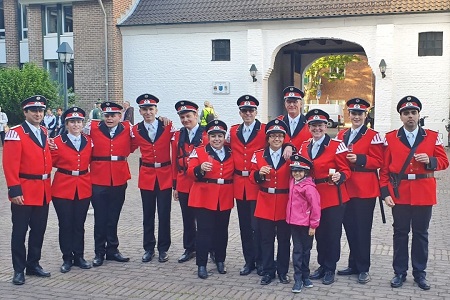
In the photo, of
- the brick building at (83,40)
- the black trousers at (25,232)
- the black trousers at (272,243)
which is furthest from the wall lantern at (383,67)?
the black trousers at (25,232)

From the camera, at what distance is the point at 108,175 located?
7.10 m

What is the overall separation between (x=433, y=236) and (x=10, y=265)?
623 centimetres

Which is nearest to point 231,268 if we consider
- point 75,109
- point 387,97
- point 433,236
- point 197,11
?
point 75,109

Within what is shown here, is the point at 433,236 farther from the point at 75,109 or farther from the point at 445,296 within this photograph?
the point at 75,109

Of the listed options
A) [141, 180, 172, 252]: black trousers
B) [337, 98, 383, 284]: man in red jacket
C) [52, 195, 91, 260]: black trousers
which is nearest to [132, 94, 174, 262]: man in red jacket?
[141, 180, 172, 252]: black trousers

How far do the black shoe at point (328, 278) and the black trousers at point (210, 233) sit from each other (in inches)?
50.3

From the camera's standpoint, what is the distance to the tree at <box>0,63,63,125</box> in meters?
22.6

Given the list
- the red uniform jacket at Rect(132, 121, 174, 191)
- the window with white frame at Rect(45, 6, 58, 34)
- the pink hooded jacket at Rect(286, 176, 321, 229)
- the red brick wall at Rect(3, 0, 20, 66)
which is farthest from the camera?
the red brick wall at Rect(3, 0, 20, 66)

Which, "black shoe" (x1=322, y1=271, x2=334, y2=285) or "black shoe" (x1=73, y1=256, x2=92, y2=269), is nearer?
"black shoe" (x1=322, y1=271, x2=334, y2=285)

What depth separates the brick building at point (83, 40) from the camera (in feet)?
82.2

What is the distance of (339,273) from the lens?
6711 millimetres

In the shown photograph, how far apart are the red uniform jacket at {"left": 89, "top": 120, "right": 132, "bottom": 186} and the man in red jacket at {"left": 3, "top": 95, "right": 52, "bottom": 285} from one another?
0.67 metres

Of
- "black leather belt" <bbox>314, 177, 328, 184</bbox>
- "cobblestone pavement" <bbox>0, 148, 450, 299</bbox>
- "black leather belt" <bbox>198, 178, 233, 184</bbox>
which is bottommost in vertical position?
"cobblestone pavement" <bbox>0, 148, 450, 299</bbox>

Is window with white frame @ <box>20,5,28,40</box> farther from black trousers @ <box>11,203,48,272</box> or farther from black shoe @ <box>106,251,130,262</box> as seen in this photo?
black trousers @ <box>11,203,48,272</box>
